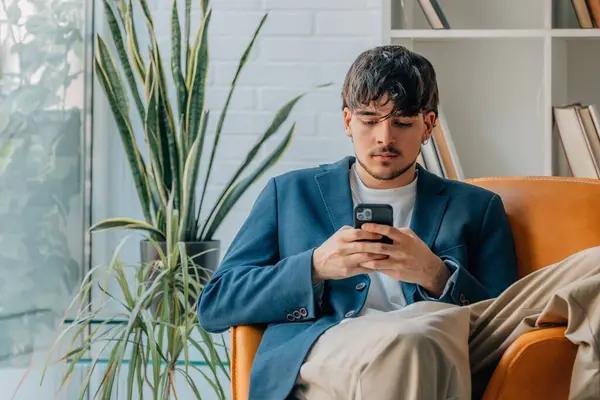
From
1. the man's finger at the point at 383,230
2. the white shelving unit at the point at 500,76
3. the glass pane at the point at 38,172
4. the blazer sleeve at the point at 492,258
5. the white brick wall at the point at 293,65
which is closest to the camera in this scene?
the man's finger at the point at 383,230

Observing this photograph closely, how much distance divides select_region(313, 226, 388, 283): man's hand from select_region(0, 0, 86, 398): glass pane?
Result: 994 mm

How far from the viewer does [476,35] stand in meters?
2.85

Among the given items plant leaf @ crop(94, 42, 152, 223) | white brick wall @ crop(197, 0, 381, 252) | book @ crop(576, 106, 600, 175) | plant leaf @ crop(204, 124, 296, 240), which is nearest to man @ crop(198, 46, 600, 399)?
plant leaf @ crop(204, 124, 296, 240)

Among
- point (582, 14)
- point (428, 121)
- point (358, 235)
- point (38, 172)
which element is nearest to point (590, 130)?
point (582, 14)

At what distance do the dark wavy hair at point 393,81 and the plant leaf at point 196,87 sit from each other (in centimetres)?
94

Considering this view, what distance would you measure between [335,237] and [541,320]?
0.41 metres

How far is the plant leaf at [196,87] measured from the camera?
2832mm

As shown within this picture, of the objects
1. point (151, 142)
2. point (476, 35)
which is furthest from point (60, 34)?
point (476, 35)

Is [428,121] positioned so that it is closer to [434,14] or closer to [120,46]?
[434,14]

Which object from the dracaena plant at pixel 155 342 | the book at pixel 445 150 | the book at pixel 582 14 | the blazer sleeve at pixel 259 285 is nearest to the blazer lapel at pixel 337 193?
the blazer sleeve at pixel 259 285

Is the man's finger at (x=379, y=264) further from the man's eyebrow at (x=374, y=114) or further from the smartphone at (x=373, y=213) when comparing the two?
the man's eyebrow at (x=374, y=114)

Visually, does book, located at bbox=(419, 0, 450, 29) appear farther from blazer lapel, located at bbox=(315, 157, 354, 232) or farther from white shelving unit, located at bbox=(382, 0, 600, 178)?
blazer lapel, located at bbox=(315, 157, 354, 232)

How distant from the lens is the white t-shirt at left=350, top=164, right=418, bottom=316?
1925 millimetres

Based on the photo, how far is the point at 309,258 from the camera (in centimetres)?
183
